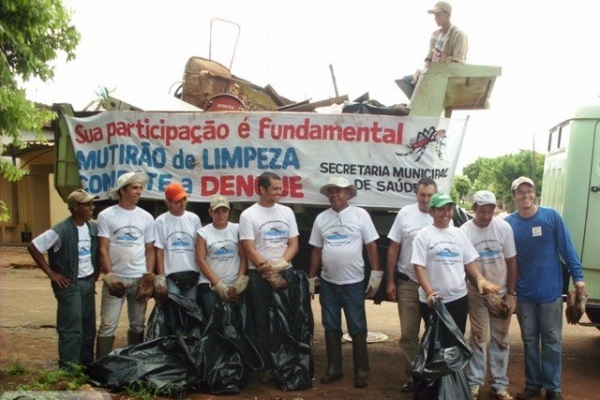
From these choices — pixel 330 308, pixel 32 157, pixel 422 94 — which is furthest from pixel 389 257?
pixel 32 157

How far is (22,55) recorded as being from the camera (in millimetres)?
4742

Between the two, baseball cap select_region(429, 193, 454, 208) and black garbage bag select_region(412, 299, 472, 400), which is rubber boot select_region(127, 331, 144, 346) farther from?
baseball cap select_region(429, 193, 454, 208)

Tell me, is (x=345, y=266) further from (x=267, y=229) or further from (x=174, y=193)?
(x=174, y=193)

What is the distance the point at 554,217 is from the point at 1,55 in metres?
4.18

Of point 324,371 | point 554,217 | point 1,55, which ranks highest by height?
point 1,55

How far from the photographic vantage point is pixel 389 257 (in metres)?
5.42

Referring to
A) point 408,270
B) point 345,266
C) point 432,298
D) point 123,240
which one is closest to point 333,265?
point 345,266

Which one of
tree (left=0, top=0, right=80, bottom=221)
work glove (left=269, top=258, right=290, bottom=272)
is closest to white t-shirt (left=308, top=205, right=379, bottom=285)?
work glove (left=269, top=258, right=290, bottom=272)

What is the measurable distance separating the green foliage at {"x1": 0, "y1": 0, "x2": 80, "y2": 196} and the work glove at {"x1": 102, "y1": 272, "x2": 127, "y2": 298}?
971 millimetres

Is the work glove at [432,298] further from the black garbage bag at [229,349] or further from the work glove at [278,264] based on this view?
the black garbage bag at [229,349]

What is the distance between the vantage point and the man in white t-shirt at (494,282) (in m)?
5.09

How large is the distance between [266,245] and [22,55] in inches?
92.8

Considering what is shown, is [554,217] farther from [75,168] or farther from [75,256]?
[75,168]

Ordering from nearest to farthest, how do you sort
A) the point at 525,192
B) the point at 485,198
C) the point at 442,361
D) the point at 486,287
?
1. the point at 442,361
2. the point at 486,287
3. the point at 485,198
4. the point at 525,192
